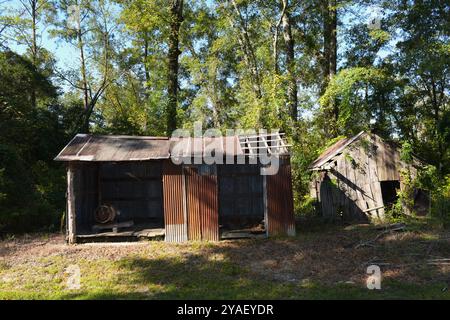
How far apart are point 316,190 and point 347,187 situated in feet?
7.90

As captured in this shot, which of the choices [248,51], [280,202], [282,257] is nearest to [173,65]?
[248,51]

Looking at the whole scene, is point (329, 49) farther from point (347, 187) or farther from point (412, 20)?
point (347, 187)

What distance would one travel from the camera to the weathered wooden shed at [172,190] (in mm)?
13047

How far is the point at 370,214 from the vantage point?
52.0 ft

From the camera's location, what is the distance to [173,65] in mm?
24703

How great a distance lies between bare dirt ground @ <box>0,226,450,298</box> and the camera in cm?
887

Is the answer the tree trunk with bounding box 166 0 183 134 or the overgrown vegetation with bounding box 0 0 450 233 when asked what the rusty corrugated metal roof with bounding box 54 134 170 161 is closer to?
the overgrown vegetation with bounding box 0 0 450 233

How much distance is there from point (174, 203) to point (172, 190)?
0.44 meters

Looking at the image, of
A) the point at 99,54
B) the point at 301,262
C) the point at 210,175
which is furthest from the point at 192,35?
the point at 301,262

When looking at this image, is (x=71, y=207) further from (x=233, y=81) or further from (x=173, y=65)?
(x=233, y=81)

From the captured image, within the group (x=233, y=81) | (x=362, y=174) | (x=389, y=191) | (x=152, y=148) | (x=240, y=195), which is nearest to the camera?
(x=152, y=148)

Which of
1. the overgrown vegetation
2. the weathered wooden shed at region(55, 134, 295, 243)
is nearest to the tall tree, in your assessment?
the overgrown vegetation

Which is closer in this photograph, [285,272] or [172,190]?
[285,272]

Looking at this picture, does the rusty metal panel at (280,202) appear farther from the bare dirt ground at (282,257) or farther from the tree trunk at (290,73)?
the tree trunk at (290,73)
